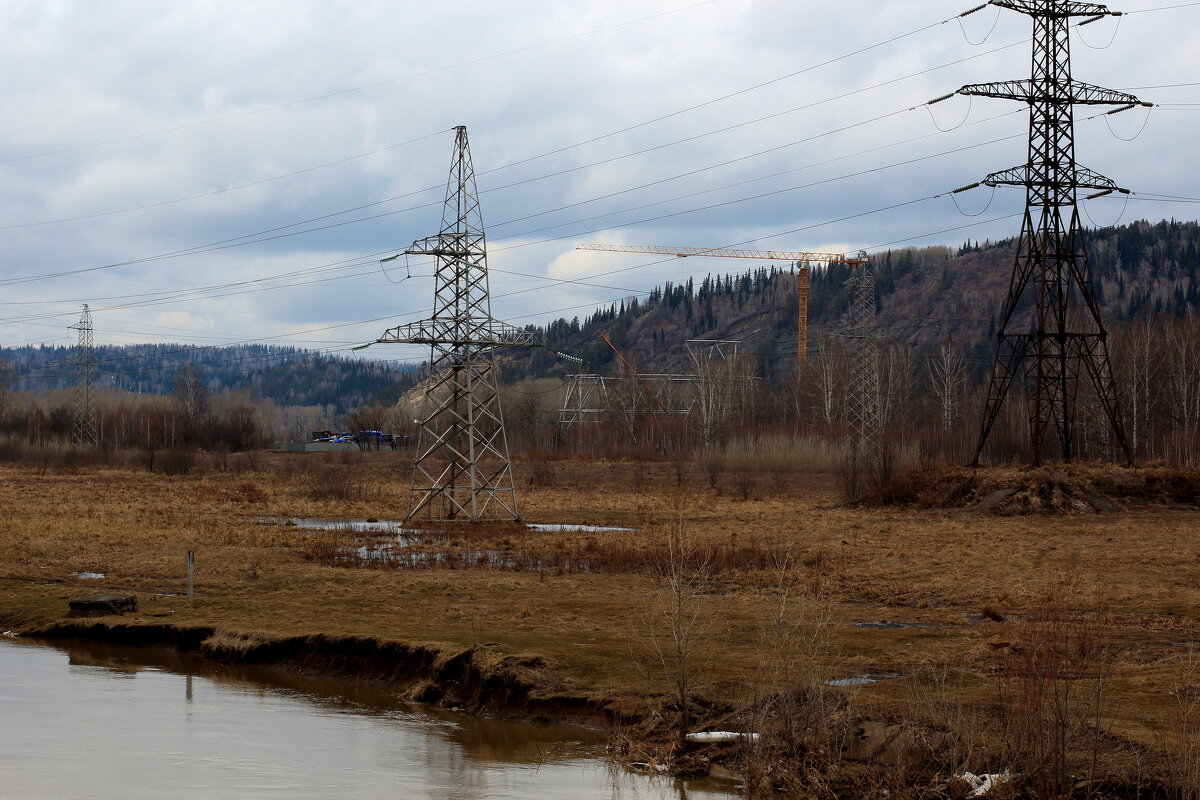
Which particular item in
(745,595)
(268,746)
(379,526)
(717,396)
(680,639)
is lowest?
(268,746)

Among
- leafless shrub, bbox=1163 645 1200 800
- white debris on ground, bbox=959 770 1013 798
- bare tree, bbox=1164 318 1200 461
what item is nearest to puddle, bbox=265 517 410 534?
white debris on ground, bbox=959 770 1013 798

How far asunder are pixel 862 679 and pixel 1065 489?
3075 centimetres

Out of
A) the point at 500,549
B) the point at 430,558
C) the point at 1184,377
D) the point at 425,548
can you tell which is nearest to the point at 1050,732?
the point at 430,558

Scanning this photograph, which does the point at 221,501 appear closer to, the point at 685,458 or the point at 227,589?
the point at 227,589

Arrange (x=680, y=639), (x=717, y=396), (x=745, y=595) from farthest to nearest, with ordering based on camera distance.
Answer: (x=717, y=396) < (x=745, y=595) < (x=680, y=639)

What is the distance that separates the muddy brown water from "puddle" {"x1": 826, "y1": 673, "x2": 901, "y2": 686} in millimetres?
2981

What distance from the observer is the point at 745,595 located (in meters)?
23.3

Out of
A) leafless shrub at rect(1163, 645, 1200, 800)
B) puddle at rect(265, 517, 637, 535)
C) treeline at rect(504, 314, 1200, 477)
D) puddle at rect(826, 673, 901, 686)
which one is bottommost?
puddle at rect(265, 517, 637, 535)

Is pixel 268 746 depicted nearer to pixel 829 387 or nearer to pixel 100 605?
pixel 100 605

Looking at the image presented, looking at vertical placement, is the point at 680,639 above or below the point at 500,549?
above

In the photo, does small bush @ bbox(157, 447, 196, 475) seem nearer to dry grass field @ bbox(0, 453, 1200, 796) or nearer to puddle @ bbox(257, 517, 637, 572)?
dry grass field @ bbox(0, 453, 1200, 796)

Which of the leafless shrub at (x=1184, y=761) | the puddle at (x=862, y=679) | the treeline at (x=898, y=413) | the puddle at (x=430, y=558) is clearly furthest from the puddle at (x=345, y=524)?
the leafless shrub at (x=1184, y=761)

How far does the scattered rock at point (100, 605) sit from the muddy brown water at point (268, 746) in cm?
313

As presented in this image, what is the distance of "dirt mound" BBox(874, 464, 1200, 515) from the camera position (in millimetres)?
42062
